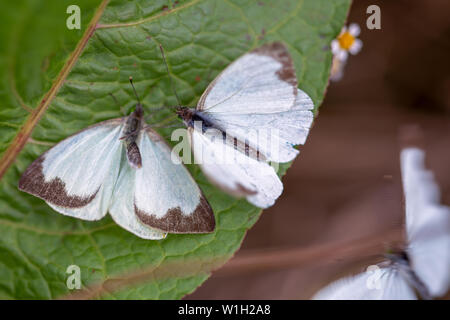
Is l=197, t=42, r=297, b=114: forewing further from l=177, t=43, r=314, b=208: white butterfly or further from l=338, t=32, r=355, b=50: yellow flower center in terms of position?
l=338, t=32, r=355, b=50: yellow flower center

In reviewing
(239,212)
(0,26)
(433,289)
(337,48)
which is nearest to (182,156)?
(239,212)

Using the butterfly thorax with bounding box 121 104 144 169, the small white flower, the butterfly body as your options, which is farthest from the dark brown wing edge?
the butterfly body

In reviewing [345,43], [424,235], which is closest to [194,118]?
[345,43]

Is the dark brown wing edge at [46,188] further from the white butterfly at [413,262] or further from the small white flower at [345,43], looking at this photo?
the small white flower at [345,43]

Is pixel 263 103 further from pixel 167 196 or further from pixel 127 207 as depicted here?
pixel 127 207
